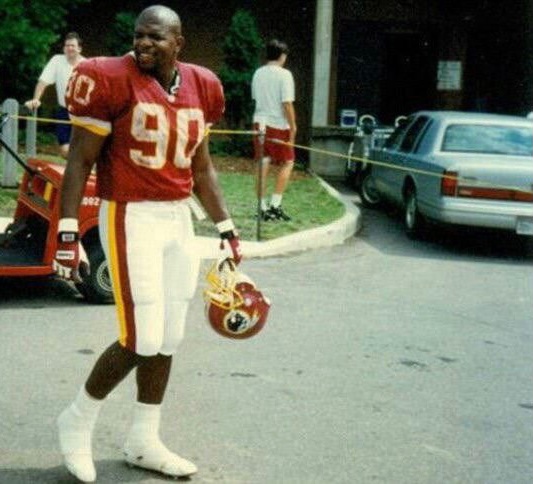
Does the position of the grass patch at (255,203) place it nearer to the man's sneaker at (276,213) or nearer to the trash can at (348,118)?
the man's sneaker at (276,213)

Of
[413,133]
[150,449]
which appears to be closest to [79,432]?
[150,449]

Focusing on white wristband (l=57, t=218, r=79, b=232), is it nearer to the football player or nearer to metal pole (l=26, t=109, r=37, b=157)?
the football player

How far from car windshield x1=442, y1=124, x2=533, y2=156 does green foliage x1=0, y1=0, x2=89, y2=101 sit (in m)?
6.56

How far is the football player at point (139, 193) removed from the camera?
4.05 m

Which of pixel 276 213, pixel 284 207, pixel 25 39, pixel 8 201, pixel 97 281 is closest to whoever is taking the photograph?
pixel 97 281

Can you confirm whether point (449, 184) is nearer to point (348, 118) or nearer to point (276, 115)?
point (276, 115)

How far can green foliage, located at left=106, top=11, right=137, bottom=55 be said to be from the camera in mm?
17641

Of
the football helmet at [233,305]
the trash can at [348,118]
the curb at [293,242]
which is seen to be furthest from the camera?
the trash can at [348,118]

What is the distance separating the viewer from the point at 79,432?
425 cm

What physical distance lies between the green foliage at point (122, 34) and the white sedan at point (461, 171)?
6.47 m

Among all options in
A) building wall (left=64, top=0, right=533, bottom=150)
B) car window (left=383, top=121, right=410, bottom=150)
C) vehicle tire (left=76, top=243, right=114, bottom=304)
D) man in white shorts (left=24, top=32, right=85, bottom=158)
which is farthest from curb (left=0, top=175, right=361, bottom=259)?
building wall (left=64, top=0, right=533, bottom=150)

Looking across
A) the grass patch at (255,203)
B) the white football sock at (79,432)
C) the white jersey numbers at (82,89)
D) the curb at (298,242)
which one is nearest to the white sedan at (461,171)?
the curb at (298,242)

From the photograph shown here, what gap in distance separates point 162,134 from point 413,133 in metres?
8.41

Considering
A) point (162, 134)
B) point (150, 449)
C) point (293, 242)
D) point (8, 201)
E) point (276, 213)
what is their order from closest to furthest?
point (162, 134)
point (150, 449)
point (293, 242)
point (8, 201)
point (276, 213)
